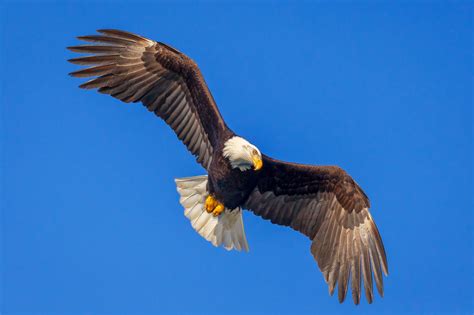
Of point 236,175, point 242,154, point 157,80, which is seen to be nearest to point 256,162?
point 242,154

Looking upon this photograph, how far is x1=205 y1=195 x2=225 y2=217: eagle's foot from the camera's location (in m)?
8.43

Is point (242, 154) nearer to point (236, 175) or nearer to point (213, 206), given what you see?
point (236, 175)

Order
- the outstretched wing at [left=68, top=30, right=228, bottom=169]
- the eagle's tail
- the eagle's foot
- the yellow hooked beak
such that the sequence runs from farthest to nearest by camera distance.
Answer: the eagle's tail
the eagle's foot
the outstretched wing at [left=68, top=30, right=228, bottom=169]
the yellow hooked beak

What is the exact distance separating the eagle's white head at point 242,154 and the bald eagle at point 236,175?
45 millimetres

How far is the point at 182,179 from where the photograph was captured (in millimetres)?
8688

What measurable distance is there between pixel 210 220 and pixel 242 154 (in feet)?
4.14

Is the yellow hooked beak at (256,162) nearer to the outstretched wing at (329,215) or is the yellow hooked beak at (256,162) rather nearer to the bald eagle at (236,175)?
the bald eagle at (236,175)

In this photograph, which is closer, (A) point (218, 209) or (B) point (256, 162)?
(B) point (256, 162)

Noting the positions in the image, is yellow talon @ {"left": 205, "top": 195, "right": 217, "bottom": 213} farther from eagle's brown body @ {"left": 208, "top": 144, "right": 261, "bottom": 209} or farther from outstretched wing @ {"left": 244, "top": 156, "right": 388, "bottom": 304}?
outstretched wing @ {"left": 244, "top": 156, "right": 388, "bottom": 304}

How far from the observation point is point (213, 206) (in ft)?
27.9

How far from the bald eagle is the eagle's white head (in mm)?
45

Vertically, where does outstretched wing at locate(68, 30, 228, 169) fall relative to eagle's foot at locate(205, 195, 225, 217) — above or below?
above

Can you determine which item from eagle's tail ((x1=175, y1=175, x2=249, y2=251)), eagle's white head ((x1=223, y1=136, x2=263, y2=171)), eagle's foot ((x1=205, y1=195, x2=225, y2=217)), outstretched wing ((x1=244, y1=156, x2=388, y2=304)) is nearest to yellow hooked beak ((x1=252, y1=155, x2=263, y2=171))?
eagle's white head ((x1=223, y1=136, x2=263, y2=171))

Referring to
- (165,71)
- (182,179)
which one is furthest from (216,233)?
(165,71)
